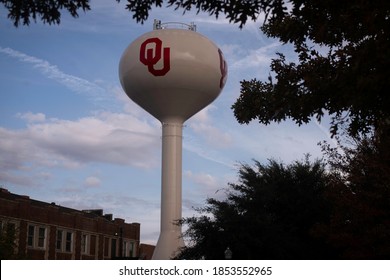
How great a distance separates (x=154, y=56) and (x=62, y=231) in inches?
695

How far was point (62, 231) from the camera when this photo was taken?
47.1m

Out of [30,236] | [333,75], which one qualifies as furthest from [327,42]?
[30,236]

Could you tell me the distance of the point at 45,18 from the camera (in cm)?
981

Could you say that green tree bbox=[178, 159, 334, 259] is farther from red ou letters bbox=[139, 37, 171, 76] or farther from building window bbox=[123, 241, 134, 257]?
building window bbox=[123, 241, 134, 257]

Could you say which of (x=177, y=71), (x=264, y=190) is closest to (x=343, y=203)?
(x=264, y=190)

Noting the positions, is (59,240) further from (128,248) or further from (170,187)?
(170,187)

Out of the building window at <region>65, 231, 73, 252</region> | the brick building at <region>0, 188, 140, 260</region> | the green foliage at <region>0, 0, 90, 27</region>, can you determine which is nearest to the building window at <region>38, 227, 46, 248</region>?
the brick building at <region>0, 188, 140, 260</region>

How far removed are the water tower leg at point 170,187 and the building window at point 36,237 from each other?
34.3 ft

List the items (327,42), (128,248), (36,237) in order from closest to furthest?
(327,42)
(36,237)
(128,248)

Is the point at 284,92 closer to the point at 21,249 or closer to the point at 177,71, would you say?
the point at 177,71

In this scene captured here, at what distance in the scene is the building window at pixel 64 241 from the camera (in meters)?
46.5

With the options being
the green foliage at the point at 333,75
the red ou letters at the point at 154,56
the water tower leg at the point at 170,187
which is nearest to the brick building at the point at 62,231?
the water tower leg at the point at 170,187

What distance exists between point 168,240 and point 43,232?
40.3 ft

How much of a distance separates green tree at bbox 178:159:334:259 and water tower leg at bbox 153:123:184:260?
21.9 ft
